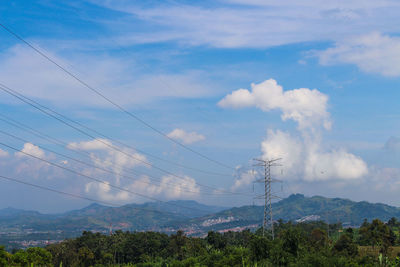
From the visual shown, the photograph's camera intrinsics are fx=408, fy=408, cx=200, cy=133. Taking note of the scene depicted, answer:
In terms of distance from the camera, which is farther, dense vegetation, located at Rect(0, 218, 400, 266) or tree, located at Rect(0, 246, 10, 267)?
tree, located at Rect(0, 246, 10, 267)

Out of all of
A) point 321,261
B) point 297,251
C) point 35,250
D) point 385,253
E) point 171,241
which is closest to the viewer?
point 321,261

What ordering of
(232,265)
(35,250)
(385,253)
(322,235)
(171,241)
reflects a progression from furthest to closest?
(171,241), (322,235), (385,253), (35,250), (232,265)

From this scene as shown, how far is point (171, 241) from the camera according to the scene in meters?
114

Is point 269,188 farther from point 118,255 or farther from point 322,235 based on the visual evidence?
point 118,255

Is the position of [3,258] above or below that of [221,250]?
below

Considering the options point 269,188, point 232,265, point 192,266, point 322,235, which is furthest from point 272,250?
point 322,235

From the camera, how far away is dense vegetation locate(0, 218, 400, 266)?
51634mm

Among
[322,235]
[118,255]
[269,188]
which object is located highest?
[269,188]

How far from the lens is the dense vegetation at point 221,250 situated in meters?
51.6

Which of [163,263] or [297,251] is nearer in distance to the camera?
[297,251]

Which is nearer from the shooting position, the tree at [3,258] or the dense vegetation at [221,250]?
the dense vegetation at [221,250]

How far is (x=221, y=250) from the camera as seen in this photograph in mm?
93875

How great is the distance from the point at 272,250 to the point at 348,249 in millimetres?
34159

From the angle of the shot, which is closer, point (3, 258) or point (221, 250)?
point (3, 258)
